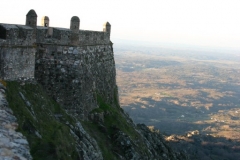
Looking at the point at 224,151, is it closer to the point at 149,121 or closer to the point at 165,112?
the point at 149,121

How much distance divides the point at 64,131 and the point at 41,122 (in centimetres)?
143

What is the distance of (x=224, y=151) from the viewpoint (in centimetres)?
9725

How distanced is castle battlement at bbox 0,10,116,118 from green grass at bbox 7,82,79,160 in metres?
0.95

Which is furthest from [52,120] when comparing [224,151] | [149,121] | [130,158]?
[149,121]

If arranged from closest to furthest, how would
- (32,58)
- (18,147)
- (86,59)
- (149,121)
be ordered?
(18,147), (32,58), (86,59), (149,121)

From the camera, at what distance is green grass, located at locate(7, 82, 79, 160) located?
13.7 meters

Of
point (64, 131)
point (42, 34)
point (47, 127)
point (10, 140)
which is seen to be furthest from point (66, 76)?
point (10, 140)

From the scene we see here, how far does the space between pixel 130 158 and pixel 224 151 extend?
79.0m

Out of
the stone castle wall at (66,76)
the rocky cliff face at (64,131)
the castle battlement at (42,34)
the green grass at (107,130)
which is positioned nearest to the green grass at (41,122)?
the rocky cliff face at (64,131)

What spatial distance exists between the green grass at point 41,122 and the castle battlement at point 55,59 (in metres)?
0.95

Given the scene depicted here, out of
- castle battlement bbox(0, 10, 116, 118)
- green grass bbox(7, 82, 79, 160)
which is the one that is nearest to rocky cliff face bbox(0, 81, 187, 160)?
green grass bbox(7, 82, 79, 160)

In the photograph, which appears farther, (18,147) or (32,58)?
(32,58)

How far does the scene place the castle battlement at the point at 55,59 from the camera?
56.1 feet

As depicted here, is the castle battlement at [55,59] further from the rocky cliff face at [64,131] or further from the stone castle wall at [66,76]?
the rocky cliff face at [64,131]
